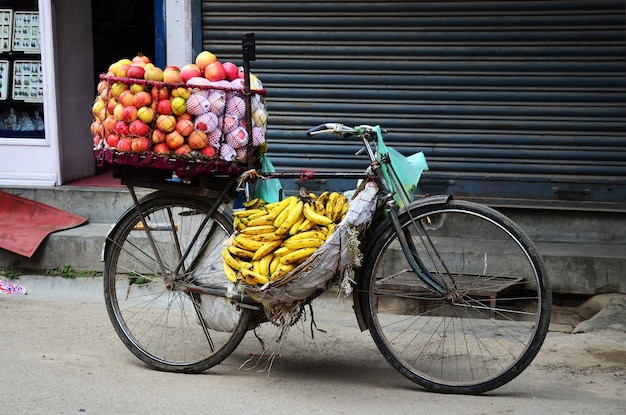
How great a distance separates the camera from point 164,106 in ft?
15.4

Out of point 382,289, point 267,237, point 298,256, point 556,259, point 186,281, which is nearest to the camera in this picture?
point 298,256

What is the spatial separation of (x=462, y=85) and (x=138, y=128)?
330 cm

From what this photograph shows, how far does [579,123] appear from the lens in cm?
701

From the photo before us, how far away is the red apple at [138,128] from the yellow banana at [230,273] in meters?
0.80

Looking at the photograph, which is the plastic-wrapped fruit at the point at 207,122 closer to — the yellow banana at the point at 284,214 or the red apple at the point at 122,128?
the red apple at the point at 122,128

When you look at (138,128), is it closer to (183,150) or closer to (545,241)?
(183,150)

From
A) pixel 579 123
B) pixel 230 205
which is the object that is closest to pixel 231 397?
pixel 230 205

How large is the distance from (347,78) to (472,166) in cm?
122

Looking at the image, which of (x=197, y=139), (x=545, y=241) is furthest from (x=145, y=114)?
(x=545, y=241)

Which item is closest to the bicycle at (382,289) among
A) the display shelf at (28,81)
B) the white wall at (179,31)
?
the white wall at (179,31)

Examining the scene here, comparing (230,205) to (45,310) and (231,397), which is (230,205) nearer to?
(231,397)

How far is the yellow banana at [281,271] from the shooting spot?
4551 mm

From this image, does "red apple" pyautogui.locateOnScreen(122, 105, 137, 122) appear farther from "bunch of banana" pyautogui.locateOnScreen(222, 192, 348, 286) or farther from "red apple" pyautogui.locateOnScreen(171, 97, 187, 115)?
"bunch of banana" pyautogui.locateOnScreen(222, 192, 348, 286)

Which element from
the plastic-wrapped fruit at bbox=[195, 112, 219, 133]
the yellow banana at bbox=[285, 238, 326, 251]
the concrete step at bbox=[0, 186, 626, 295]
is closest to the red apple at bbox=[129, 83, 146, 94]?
the plastic-wrapped fruit at bbox=[195, 112, 219, 133]
